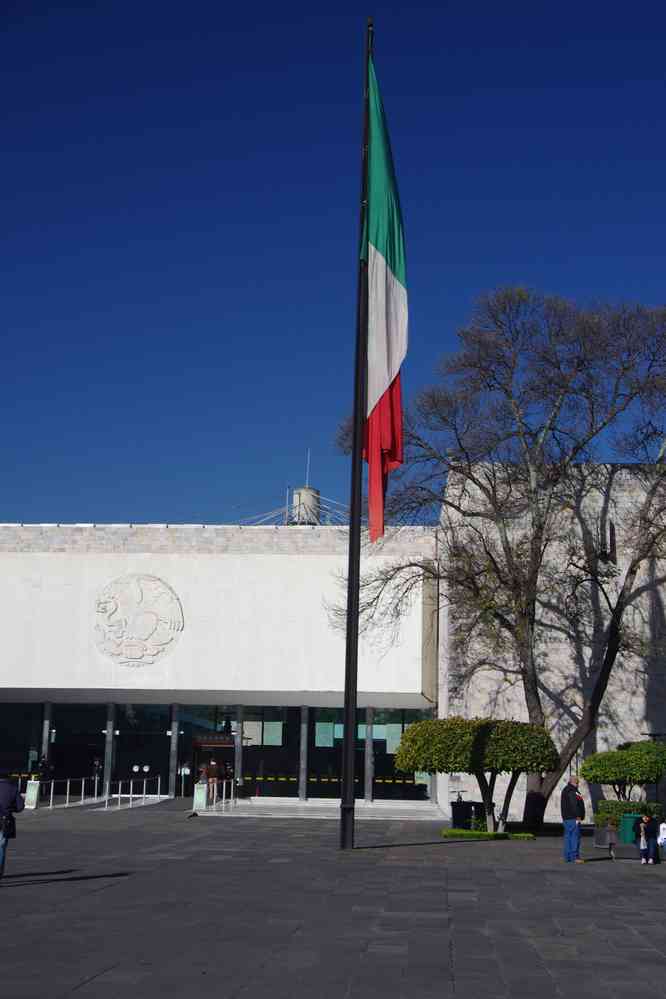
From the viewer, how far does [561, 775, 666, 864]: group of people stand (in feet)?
68.0

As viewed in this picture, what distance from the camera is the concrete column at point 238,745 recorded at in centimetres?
4322

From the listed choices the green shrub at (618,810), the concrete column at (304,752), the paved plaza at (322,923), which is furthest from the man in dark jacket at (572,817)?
the concrete column at (304,752)

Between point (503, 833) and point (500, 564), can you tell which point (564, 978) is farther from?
point (500, 564)

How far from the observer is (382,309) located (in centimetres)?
2272

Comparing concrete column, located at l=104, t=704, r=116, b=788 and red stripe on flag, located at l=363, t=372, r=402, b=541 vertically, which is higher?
red stripe on flag, located at l=363, t=372, r=402, b=541

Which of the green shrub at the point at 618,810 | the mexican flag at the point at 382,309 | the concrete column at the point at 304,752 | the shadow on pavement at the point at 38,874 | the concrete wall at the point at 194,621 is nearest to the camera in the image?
the shadow on pavement at the point at 38,874

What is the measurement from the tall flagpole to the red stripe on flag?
24 cm

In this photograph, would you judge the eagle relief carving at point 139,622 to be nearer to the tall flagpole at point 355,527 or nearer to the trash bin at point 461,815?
the trash bin at point 461,815

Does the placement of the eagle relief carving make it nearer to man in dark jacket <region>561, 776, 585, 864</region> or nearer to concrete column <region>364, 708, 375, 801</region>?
concrete column <region>364, 708, 375, 801</region>

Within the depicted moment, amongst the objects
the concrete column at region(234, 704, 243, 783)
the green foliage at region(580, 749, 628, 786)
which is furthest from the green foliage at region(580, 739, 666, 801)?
the concrete column at region(234, 704, 243, 783)

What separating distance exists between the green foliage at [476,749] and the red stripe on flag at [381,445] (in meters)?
6.98

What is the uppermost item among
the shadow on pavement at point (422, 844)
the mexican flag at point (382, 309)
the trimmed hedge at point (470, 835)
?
the mexican flag at point (382, 309)

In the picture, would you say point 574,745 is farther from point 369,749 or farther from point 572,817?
point 369,749

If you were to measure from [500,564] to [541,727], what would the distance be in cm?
559
